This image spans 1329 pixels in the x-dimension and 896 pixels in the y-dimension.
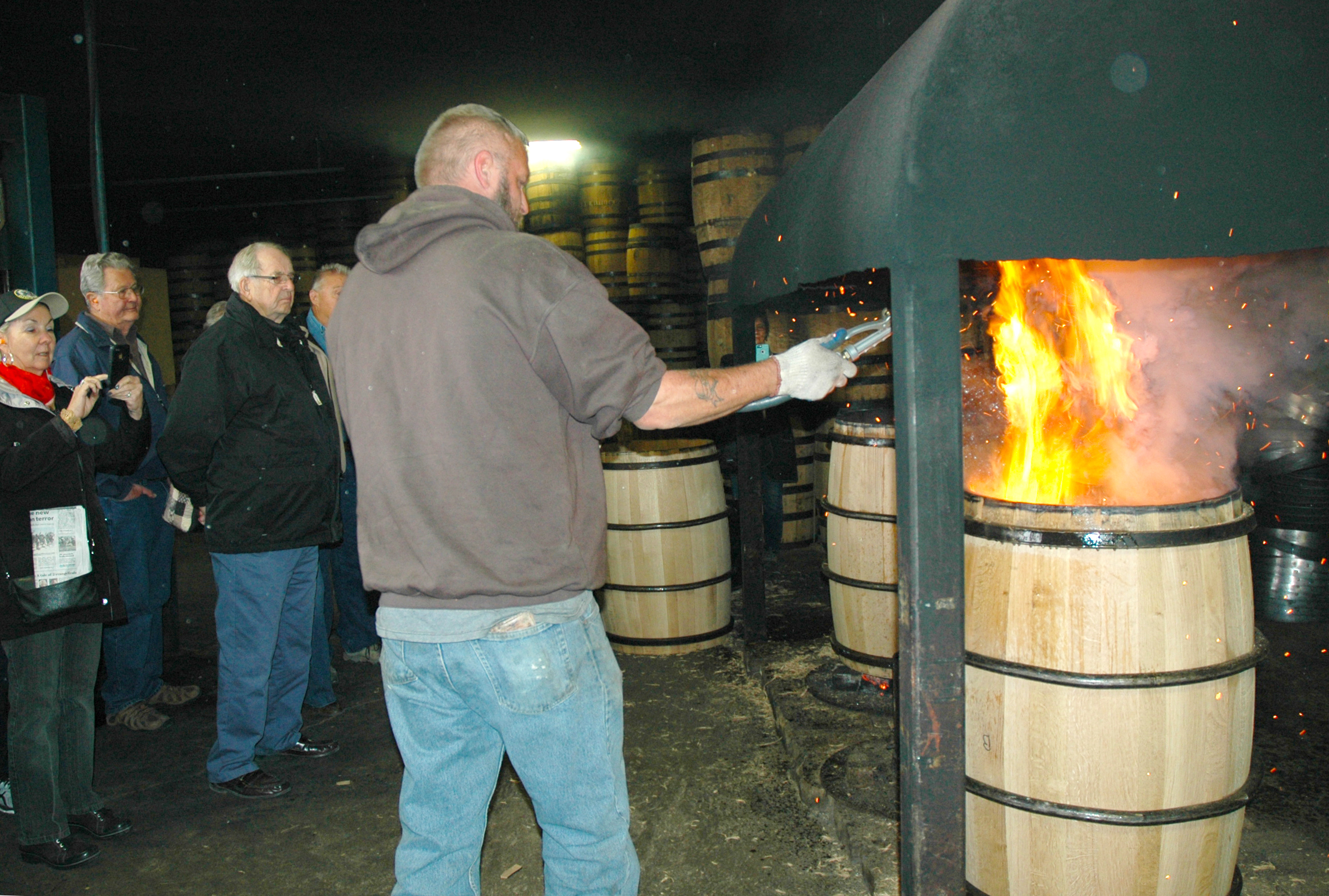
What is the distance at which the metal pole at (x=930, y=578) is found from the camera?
2135 millimetres

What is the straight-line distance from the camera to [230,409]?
11.5 ft

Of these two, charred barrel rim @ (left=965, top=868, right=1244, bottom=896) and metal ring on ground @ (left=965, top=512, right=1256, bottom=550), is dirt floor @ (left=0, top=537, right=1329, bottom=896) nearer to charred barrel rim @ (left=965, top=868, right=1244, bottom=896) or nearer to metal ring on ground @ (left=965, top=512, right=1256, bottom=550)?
charred barrel rim @ (left=965, top=868, right=1244, bottom=896)

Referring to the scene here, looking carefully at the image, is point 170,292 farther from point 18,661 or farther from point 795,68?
point 18,661

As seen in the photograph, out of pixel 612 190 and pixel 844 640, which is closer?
pixel 844 640

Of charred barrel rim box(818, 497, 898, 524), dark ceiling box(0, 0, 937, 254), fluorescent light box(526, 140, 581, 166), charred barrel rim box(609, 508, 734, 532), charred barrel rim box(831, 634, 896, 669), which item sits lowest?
charred barrel rim box(831, 634, 896, 669)

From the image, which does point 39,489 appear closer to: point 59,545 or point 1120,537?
point 59,545

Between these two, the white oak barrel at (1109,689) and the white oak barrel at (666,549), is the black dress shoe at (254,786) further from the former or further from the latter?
the white oak barrel at (1109,689)

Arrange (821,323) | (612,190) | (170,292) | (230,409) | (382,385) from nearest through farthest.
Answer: (382,385)
(230,409)
(821,323)
(612,190)
(170,292)

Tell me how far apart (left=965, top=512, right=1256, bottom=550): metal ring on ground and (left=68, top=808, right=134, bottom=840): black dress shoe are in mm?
3239

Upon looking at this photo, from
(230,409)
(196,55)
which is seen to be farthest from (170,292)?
(230,409)

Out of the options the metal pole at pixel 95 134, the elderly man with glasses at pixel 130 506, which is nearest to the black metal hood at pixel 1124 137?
the elderly man with glasses at pixel 130 506

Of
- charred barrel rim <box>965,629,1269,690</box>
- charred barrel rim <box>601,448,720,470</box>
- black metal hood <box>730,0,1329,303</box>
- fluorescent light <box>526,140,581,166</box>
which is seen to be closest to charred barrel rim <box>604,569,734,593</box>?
charred barrel rim <box>601,448,720,470</box>

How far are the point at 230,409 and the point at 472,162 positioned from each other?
198 cm

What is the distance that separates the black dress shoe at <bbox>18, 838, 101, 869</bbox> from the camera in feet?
10.2
